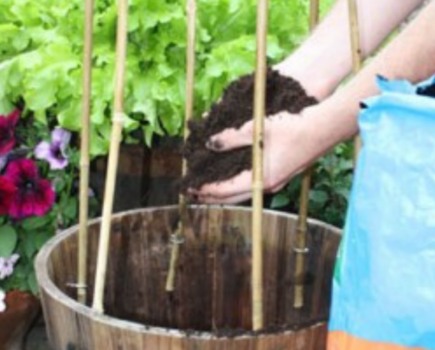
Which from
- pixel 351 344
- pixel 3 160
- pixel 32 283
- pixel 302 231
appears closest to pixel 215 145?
pixel 302 231

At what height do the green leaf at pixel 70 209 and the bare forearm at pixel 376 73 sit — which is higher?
the bare forearm at pixel 376 73

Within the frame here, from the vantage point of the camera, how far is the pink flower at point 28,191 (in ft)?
6.70

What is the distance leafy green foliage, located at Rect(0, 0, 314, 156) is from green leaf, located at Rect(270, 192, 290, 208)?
0.32 metres

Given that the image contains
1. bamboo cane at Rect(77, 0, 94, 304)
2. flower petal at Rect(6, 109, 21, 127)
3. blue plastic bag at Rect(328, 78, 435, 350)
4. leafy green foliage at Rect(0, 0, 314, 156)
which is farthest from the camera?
flower petal at Rect(6, 109, 21, 127)

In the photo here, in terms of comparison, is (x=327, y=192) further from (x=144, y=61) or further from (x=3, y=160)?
(x=3, y=160)

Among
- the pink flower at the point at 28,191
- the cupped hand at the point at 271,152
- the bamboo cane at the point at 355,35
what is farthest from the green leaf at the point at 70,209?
the bamboo cane at the point at 355,35

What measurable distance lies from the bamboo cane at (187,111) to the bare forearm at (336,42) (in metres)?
0.19

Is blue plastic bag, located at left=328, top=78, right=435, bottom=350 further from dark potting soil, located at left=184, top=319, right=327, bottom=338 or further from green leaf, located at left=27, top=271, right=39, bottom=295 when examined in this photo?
green leaf, located at left=27, top=271, right=39, bottom=295

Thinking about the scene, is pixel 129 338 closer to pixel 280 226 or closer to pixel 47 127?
pixel 280 226

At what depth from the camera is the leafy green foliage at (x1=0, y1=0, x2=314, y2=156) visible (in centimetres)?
197

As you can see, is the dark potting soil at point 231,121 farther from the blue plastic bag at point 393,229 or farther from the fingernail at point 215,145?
the blue plastic bag at point 393,229

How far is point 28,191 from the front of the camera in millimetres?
2057

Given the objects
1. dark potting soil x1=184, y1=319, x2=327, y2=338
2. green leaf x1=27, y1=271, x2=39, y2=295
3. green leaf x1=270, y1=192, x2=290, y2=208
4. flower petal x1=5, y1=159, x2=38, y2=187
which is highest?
flower petal x1=5, y1=159, x2=38, y2=187

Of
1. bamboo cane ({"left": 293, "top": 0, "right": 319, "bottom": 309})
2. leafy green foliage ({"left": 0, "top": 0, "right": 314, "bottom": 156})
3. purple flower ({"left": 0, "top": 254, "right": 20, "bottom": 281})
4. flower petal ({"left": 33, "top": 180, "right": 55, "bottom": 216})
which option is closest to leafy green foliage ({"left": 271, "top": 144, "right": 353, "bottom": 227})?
leafy green foliage ({"left": 0, "top": 0, "right": 314, "bottom": 156})
